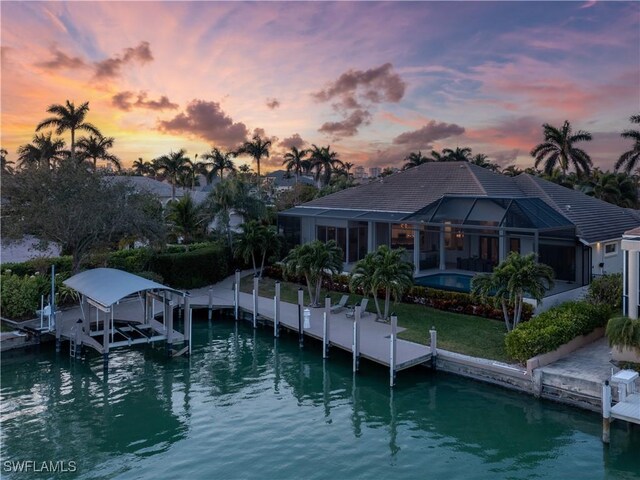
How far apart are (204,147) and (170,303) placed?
4657 cm

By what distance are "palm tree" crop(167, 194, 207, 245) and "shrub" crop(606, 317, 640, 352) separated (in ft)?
81.9

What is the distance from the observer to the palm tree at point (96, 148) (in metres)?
49.3

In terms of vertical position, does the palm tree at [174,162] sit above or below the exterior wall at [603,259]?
above

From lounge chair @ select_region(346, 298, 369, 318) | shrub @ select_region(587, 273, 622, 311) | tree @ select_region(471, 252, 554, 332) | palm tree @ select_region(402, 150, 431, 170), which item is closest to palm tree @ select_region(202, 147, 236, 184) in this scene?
palm tree @ select_region(402, 150, 431, 170)

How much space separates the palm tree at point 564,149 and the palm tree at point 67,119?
42.5 m

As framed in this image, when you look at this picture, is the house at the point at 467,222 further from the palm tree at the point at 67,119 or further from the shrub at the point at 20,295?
the palm tree at the point at 67,119

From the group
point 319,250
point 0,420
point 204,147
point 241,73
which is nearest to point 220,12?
point 241,73

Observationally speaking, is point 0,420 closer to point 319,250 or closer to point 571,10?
point 319,250

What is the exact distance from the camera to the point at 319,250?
22734 mm

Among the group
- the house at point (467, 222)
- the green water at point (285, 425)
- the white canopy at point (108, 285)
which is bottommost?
the green water at point (285, 425)

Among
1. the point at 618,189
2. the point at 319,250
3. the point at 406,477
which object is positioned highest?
the point at 618,189

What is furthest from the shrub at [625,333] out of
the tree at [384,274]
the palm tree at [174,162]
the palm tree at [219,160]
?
the palm tree at [219,160]

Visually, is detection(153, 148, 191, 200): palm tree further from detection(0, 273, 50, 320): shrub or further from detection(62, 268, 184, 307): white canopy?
detection(62, 268, 184, 307): white canopy

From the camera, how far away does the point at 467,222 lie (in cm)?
2583
